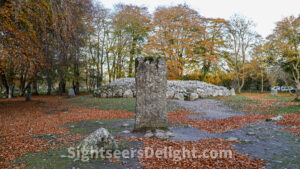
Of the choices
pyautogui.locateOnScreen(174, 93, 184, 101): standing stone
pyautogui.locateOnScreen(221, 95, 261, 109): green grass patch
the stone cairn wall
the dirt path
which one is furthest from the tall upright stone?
the stone cairn wall

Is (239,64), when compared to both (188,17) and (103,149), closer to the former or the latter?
(188,17)

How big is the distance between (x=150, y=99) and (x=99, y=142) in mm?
2872

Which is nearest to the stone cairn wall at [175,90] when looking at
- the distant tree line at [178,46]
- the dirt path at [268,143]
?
the distant tree line at [178,46]

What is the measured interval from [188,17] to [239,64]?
1355 centimetres

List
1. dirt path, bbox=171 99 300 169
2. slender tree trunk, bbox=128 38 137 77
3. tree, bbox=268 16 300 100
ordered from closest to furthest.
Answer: dirt path, bbox=171 99 300 169
tree, bbox=268 16 300 100
slender tree trunk, bbox=128 38 137 77

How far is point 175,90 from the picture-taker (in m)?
18.2

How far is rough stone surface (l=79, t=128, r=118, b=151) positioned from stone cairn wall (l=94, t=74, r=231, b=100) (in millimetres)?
13205

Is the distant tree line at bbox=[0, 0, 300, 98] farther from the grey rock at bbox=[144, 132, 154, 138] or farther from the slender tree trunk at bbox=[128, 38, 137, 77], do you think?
the grey rock at bbox=[144, 132, 154, 138]

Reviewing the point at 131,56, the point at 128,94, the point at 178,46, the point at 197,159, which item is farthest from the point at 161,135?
the point at 131,56

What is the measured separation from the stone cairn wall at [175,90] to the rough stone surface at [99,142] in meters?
13.2

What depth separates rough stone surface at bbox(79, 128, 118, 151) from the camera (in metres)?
4.57

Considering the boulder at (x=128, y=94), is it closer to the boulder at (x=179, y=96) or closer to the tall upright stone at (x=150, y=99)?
the boulder at (x=179, y=96)

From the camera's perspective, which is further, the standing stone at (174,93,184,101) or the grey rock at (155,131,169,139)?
the standing stone at (174,93,184,101)

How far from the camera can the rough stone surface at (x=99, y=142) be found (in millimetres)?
4566
